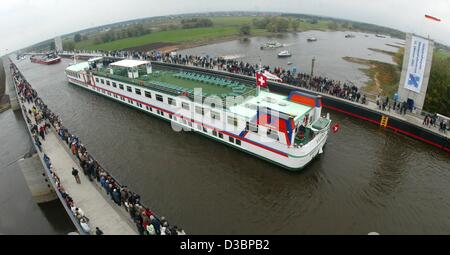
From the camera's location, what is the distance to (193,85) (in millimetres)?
31172

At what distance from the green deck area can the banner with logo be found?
1419 centimetres

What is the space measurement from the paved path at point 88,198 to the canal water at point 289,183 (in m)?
3.35

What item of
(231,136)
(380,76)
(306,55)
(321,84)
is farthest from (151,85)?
(306,55)

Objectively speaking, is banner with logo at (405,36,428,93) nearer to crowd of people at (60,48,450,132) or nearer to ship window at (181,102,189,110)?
crowd of people at (60,48,450,132)

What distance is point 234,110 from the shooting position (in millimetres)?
24438

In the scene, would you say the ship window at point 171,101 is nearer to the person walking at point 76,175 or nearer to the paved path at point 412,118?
the person walking at point 76,175

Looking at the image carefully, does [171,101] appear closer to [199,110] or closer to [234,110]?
[199,110]

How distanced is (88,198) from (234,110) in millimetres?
12732

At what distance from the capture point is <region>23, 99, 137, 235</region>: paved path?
16391 millimetres

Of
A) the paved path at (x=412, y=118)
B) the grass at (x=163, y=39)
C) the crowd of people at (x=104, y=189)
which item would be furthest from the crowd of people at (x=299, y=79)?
the grass at (x=163, y=39)

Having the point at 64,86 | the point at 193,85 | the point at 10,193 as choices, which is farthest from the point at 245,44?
the point at 10,193

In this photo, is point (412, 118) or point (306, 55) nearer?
point (412, 118)

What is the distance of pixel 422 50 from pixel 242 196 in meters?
19.8

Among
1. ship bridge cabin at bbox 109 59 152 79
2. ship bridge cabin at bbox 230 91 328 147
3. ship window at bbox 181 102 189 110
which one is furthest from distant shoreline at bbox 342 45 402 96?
ship bridge cabin at bbox 109 59 152 79
